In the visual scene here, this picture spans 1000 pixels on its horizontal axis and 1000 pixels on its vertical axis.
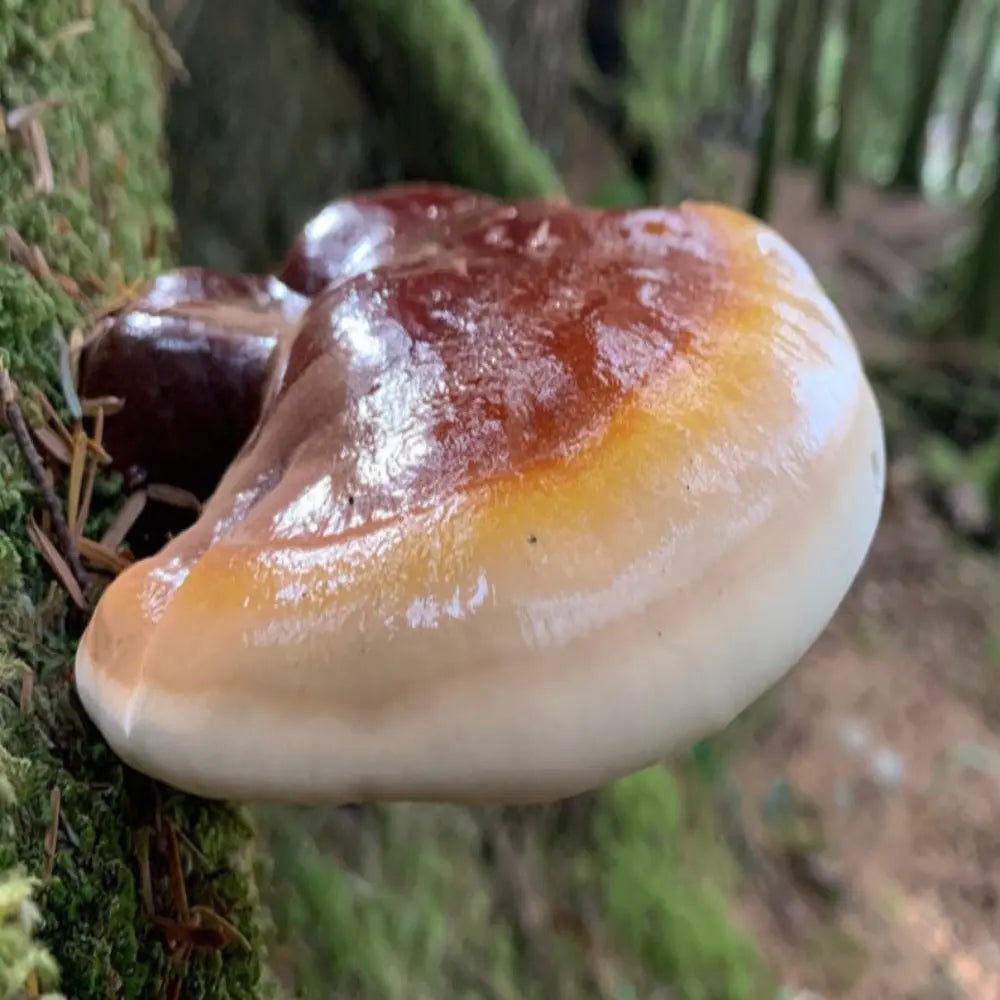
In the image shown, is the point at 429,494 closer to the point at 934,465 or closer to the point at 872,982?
the point at 872,982

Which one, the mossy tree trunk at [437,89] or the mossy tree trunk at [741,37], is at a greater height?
the mossy tree trunk at [437,89]

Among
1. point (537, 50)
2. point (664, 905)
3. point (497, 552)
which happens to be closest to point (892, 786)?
point (664, 905)

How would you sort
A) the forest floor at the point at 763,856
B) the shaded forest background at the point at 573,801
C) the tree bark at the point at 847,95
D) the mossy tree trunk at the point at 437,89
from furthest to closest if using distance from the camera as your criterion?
the tree bark at the point at 847,95 < the mossy tree trunk at the point at 437,89 < the forest floor at the point at 763,856 < the shaded forest background at the point at 573,801

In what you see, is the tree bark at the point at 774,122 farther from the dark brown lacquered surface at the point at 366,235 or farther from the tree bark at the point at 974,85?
the tree bark at the point at 974,85

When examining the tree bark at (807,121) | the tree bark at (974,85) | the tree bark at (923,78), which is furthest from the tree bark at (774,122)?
the tree bark at (974,85)

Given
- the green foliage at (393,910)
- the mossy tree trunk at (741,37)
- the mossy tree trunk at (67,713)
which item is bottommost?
the mossy tree trunk at (741,37)

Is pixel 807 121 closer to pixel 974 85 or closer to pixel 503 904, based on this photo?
pixel 974 85

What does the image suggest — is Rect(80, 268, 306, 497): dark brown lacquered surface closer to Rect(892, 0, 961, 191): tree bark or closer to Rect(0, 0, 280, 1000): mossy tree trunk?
Rect(0, 0, 280, 1000): mossy tree trunk
